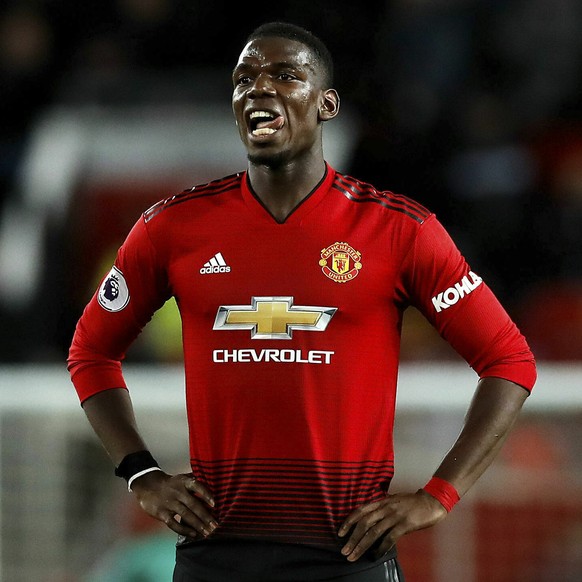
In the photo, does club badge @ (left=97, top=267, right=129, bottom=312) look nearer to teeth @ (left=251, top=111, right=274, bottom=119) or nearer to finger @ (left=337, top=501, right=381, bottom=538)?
teeth @ (left=251, top=111, right=274, bottom=119)

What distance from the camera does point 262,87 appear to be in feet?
9.33

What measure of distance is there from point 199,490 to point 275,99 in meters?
0.92

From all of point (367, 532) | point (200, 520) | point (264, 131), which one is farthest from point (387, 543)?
point (264, 131)

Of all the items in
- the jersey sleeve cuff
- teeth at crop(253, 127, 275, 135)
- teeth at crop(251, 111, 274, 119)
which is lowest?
the jersey sleeve cuff

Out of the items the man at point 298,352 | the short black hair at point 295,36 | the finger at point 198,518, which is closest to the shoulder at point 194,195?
the man at point 298,352

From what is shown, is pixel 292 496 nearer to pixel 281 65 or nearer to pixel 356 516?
pixel 356 516

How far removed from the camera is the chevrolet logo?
9.05 ft

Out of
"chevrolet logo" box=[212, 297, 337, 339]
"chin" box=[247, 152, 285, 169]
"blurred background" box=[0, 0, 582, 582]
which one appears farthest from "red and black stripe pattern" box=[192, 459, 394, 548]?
"blurred background" box=[0, 0, 582, 582]

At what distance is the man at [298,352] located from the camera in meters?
2.75

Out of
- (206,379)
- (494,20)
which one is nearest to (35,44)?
(494,20)

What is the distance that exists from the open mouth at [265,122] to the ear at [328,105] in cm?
16

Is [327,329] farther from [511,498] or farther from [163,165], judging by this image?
[163,165]

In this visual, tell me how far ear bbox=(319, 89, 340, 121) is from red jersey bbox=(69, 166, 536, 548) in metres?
0.20

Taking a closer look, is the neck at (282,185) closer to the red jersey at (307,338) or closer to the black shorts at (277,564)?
the red jersey at (307,338)
